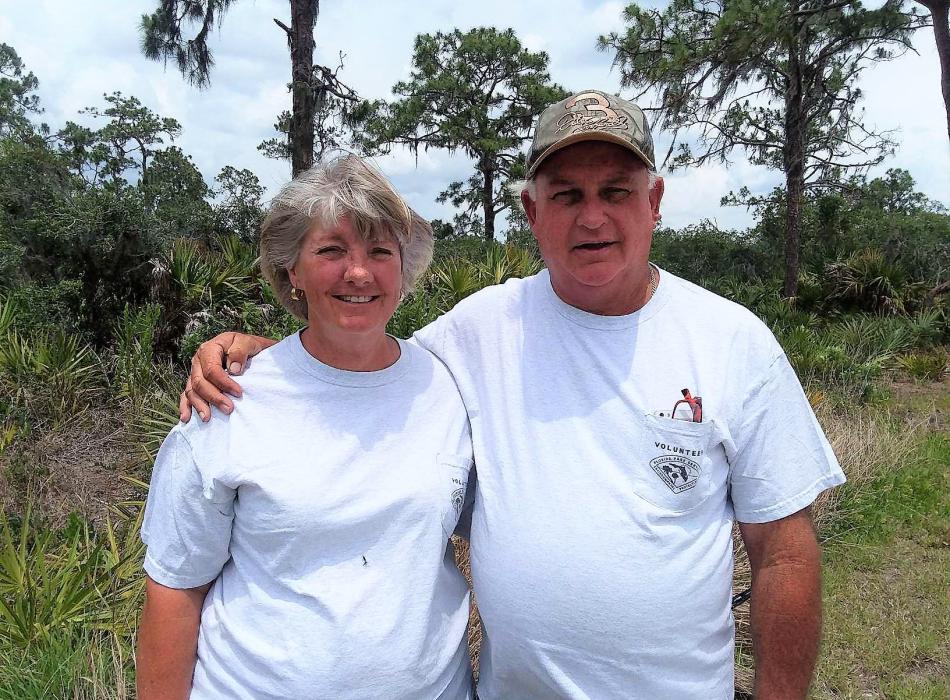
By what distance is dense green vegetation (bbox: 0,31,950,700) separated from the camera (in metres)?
3.45

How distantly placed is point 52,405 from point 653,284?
646 centimetres

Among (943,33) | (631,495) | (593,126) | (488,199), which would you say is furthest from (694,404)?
(488,199)

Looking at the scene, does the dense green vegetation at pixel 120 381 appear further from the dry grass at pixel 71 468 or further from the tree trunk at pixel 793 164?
the tree trunk at pixel 793 164

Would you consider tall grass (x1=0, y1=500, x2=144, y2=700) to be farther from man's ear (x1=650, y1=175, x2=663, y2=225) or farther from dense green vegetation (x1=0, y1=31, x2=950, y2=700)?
man's ear (x1=650, y1=175, x2=663, y2=225)

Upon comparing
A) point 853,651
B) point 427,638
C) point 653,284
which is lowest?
point 853,651

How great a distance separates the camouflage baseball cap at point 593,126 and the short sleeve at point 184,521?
3.94ft

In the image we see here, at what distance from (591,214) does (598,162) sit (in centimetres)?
15

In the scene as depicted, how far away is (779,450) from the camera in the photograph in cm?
176

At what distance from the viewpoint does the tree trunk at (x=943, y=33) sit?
1323 cm

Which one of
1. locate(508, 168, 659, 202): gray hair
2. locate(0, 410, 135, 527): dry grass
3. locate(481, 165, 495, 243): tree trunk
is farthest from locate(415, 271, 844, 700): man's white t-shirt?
locate(481, 165, 495, 243): tree trunk

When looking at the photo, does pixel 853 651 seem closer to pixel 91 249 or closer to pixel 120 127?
pixel 91 249

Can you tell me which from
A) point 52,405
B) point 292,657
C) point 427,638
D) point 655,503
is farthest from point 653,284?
point 52,405

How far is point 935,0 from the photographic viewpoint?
43.1 feet

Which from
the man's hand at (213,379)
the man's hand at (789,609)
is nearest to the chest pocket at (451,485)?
the man's hand at (213,379)
